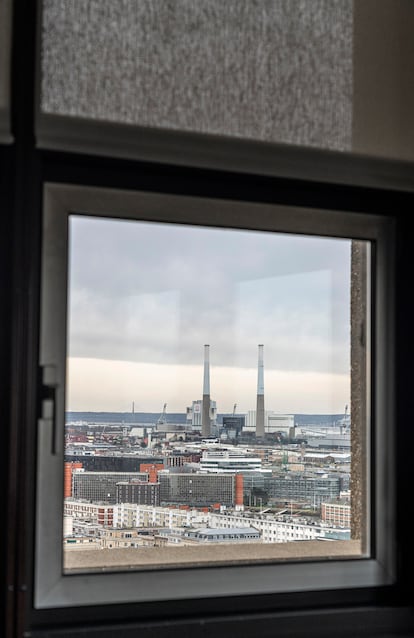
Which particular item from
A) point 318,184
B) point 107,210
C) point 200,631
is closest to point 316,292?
point 318,184

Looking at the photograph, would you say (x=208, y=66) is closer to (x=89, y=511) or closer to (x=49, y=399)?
(x=49, y=399)

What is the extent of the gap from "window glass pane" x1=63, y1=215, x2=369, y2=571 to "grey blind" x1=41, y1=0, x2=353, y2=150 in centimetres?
23

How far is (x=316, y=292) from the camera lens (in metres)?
1.86

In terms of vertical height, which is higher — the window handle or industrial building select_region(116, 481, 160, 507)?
the window handle

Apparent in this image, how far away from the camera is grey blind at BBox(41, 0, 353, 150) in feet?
5.08

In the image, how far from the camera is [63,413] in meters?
1.57

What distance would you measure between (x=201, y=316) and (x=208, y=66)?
0.50 metres

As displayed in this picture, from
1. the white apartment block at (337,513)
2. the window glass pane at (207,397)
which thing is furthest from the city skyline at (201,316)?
the white apartment block at (337,513)

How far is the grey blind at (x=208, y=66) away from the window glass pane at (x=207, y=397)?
23cm

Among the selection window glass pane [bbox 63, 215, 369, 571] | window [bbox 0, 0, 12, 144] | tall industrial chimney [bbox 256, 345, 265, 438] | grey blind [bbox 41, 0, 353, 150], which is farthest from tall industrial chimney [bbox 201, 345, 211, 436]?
window [bbox 0, 0, 12, 144]

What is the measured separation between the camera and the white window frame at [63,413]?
1.57 meters

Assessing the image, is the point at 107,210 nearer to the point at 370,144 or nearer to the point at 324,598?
the point at 370,144

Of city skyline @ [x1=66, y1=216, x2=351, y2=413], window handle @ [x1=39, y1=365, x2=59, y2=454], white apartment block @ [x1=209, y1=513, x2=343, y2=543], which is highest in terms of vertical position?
city skyline @ [x1=66, y1=216, x2=351, y2=413]

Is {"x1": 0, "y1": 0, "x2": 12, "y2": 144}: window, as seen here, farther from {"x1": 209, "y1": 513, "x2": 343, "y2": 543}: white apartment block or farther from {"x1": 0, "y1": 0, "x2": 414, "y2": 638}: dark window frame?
{"x1": 209, "y1": 513, "x2": 343, "y2": 543}: white apartment block
